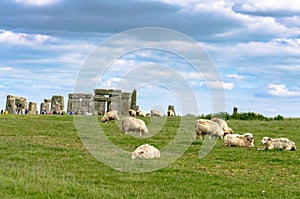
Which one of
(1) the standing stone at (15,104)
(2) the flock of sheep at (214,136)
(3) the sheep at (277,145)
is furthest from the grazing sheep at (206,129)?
(1) the standing stone at (15,104)

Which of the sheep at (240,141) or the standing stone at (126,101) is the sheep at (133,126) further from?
the standing stone at (126,101)

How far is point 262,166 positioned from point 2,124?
702 inches

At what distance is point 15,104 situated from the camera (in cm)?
4962

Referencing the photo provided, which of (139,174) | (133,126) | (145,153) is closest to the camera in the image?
(139,174)

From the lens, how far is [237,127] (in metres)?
33.2

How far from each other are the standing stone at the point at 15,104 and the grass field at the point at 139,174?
25741mm

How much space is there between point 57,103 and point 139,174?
37.5 meters

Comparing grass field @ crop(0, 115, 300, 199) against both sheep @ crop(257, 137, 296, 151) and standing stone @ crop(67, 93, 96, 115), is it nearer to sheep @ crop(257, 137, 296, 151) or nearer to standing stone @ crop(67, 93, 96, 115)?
sheep @ crop(257, 137, 296, 151)

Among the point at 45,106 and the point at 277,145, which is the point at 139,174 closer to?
the point at 277,145

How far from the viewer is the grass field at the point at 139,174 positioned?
12.1 m

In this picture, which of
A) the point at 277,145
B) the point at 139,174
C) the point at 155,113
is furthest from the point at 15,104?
the point at 139,174

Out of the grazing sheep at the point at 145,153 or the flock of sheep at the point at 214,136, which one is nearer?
the grazing sheep at the point at 145,153

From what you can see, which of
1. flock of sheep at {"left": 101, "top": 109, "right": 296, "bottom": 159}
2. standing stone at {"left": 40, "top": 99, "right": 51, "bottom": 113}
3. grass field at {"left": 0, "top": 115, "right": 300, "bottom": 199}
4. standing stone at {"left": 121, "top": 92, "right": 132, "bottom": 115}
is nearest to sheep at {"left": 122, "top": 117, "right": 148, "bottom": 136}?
flock of sheep at {"left": 101, "top": 109, "right": 296, "bottom": 159}

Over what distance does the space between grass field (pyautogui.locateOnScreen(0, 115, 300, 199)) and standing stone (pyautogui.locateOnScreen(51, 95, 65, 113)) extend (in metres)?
27.5
